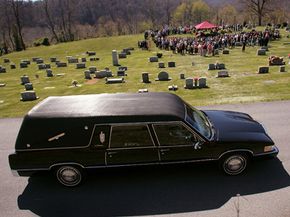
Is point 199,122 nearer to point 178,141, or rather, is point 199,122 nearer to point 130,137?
point 178,141

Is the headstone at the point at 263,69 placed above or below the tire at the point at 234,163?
below

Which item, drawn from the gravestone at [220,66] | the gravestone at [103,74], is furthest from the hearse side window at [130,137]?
the gravestone at [220,66]

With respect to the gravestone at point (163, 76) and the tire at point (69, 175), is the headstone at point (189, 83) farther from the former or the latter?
the tire at point (69, 175)

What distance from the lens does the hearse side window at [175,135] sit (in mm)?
7535

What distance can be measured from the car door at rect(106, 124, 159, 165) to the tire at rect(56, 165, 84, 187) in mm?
861

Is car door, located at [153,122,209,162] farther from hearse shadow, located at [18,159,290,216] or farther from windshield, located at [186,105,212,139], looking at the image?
hearse shadow, located at [18,159,290,216]

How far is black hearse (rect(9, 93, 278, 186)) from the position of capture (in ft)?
24.5

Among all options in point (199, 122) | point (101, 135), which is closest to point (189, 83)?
point (199, 122)

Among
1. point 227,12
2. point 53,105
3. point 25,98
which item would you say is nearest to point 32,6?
point 227,12

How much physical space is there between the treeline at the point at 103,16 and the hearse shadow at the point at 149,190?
2130 inches

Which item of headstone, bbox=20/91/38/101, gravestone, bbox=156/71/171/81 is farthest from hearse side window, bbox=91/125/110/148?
gravestone, bbox=156/71/171/81

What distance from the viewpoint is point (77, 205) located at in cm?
728

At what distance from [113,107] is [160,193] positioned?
247 cm

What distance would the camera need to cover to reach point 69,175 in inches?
308
